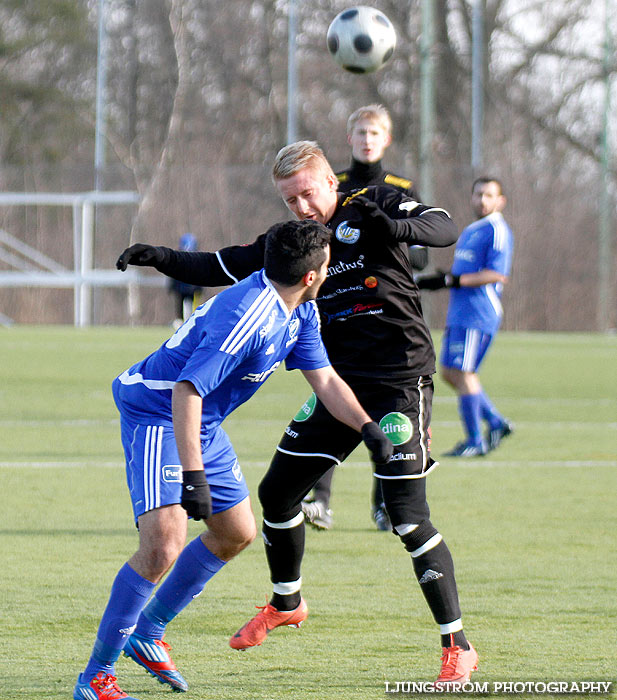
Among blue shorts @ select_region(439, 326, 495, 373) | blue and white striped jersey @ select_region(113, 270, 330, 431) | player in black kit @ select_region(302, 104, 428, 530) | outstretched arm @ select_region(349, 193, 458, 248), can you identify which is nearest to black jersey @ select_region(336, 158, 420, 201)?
player in black kit @ select_region(302, 104, 428, 530)

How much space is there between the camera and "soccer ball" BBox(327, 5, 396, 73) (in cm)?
846

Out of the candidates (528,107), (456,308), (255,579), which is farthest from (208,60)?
(255,579)

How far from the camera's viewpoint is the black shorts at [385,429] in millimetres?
4613

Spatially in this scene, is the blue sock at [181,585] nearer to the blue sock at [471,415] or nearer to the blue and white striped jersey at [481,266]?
the blue sock at [471,415]

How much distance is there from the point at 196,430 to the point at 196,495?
205 millimetres

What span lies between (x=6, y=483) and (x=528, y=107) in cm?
3115

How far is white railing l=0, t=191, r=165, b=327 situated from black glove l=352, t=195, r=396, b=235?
91.9ft

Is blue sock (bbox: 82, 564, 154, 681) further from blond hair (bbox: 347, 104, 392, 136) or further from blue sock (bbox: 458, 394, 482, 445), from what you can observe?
blue sock (bbox: 458, 394, 482, 445)

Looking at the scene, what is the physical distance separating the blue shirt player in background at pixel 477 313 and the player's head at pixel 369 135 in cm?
345

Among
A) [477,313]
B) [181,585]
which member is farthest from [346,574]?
[477,313]

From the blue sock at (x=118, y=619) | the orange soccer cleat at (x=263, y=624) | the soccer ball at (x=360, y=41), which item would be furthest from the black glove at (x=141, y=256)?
the soccer ball at (x=360, y=41)

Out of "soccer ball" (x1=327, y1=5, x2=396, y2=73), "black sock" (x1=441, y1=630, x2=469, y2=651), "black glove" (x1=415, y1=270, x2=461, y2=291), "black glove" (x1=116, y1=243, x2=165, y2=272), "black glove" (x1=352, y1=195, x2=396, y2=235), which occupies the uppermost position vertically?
"soccer ball" (x1=327, y1=5, x2=396, y2=73)

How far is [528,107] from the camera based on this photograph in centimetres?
3697

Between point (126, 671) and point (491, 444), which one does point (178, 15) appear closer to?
point (491, 444)
